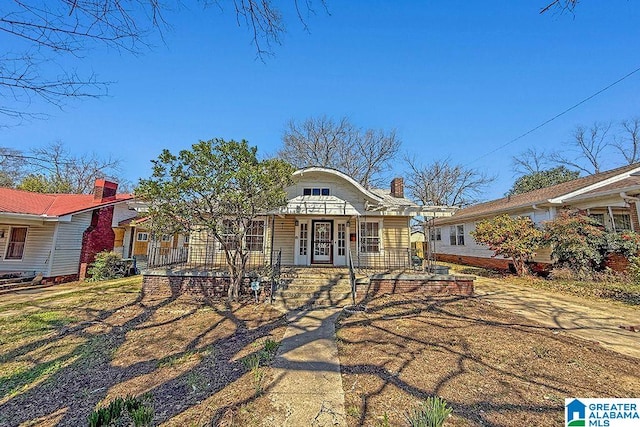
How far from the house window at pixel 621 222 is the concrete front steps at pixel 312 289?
1270cm

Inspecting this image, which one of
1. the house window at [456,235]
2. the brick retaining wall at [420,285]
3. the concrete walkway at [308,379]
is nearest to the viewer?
the concrete walkway at [308,379]

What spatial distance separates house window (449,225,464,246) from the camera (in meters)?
19.5

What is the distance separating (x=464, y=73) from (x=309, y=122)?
18009mm

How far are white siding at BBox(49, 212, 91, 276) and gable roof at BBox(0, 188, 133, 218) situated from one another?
608 millimetres

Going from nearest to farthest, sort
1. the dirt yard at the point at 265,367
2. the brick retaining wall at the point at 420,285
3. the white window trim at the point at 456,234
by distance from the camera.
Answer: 1. the dirt yard at the point at 265,367
2. the brick retaining wall at the point at 420,285
3. the white window trim at the point at 456,234

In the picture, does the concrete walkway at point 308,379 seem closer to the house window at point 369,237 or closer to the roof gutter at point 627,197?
the house window at point 369,237

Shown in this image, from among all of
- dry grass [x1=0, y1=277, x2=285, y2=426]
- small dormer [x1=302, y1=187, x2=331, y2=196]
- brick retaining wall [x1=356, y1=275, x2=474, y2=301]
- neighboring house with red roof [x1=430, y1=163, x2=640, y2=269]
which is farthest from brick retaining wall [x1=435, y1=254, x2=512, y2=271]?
dry grass [x1=0, y1=277, x2=285, y2=426]

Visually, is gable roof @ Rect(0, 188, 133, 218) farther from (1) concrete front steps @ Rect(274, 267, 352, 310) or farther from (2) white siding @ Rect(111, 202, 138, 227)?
(1) concrete front steps @ Rect(274, 267, 352, 310)

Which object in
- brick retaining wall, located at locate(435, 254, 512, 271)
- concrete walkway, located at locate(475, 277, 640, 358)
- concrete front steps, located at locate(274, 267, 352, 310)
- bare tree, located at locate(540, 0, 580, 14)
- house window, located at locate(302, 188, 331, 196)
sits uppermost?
house window, located at locate(302, 188, 331, 196)

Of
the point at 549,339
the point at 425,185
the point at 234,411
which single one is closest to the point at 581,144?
the point at 425,185

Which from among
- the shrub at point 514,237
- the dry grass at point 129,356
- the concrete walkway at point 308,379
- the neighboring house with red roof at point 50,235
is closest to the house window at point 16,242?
the neighboring house with red roof at point 50,235

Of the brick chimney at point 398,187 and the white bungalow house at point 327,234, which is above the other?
the brick chimney at point 398,187

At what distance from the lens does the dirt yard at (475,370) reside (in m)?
2.96

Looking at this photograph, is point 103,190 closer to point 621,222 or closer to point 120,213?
point 120,213
